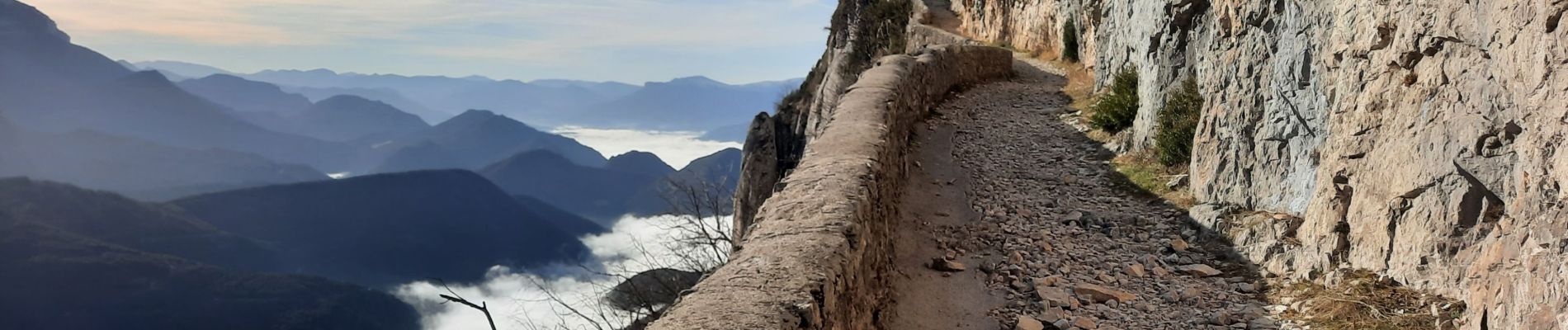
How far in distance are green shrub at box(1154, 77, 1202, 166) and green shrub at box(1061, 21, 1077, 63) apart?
11.3 meters

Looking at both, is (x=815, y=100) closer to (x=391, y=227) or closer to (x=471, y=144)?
(x=391, y=227)

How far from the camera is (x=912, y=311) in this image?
525 cm

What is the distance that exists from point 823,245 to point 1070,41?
17.1 meters

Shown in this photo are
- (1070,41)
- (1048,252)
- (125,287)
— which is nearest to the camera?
(1048,252)

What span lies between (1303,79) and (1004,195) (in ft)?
8.82

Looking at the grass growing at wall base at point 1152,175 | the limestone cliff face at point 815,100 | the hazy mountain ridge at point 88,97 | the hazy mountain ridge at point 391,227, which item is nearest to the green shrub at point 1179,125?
the grass growing at wall base at point 1152,175

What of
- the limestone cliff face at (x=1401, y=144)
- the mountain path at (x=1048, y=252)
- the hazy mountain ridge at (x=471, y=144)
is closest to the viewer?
the limestone cliff face at (x=1401, y=144)

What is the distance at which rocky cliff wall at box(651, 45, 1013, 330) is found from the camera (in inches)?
135

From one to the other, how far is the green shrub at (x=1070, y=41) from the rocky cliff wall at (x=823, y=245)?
12.2m

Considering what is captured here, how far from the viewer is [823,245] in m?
4.20

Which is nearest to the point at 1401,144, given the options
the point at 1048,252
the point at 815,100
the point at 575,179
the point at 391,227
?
the point at 1048,252

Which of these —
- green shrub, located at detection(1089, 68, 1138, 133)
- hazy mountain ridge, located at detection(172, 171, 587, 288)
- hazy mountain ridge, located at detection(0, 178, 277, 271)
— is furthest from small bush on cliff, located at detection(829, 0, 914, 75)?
hazy mountain ridge, located at detection(172, 171, 587, 288)

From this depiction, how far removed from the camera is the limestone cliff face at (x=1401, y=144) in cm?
328

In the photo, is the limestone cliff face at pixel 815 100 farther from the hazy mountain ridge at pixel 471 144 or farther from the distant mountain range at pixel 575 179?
the hazy mountain ridge at pixel 471 144
